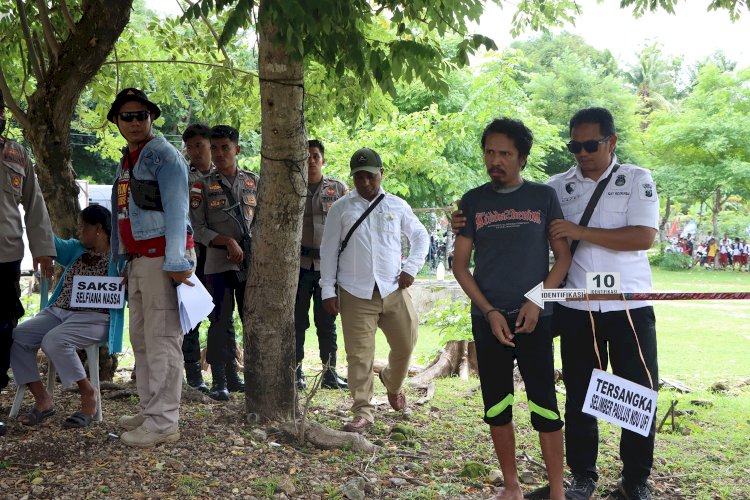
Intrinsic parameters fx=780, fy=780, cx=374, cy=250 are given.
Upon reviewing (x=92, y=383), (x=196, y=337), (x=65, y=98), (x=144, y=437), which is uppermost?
(x=65, y=98)

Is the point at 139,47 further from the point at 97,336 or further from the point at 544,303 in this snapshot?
the point at 544,303

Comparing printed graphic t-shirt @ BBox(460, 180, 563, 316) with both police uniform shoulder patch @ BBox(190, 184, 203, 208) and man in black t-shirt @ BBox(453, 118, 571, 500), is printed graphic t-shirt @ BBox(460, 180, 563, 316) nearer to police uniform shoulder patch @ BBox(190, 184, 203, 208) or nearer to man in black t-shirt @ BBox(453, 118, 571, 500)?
man in black t-shirt @ BBox(453, 118, 571, 500)

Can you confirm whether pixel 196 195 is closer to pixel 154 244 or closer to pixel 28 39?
pixel 154 244

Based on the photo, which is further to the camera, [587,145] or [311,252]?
[311,252]

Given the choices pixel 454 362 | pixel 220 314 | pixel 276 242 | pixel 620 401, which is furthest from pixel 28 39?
pixel 454 362

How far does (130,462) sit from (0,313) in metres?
1.38

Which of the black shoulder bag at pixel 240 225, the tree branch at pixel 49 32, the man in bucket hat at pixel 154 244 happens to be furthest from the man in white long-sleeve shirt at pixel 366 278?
the tree branch at pixel 49 32

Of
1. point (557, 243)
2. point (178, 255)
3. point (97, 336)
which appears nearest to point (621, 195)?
point (557, 243)

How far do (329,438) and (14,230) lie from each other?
226cm

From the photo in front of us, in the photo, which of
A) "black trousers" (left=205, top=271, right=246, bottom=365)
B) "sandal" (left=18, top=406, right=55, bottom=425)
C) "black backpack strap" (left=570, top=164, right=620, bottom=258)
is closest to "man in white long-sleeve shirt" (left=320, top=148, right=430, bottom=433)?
"black trousers" (left=205, top=271, right=246, bottom=365)

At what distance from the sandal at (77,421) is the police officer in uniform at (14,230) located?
0.35 meters

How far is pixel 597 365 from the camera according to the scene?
403cm

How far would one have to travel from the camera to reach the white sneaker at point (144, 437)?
14.3 feet

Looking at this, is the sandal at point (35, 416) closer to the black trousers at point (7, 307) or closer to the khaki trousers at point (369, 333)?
the black trousers at point (7, 307)
